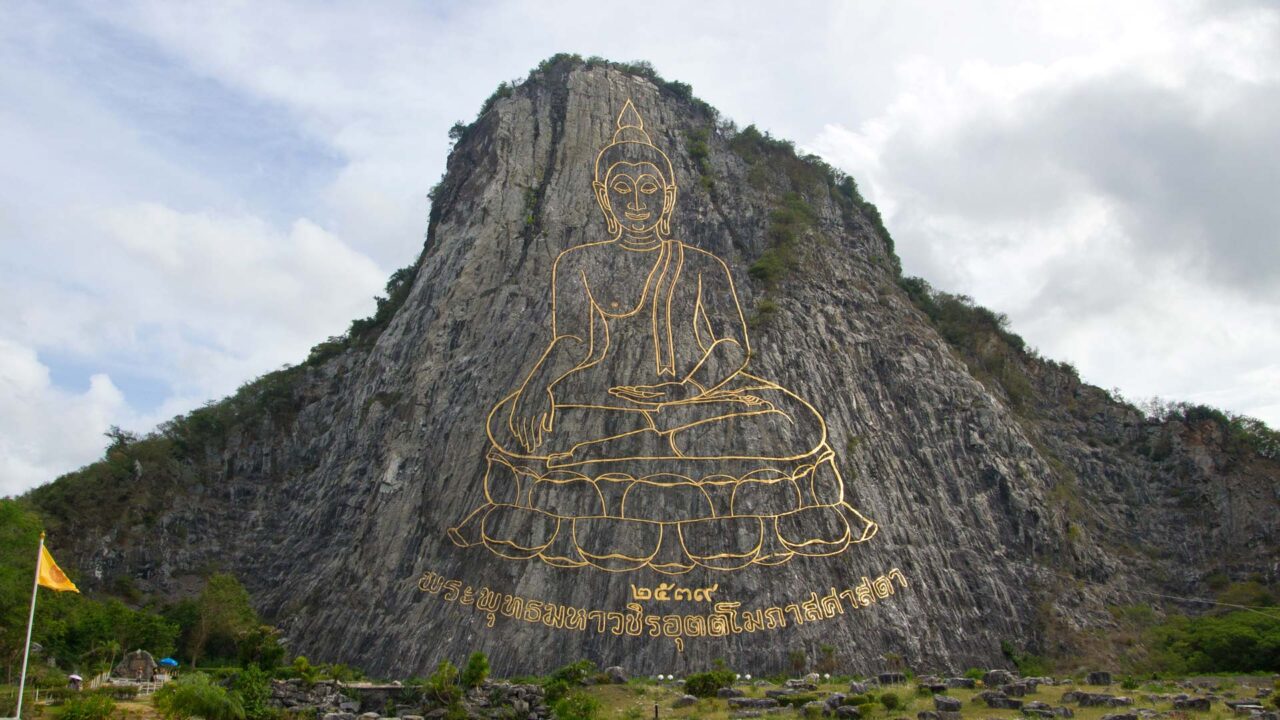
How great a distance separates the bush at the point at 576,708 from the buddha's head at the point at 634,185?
20834 millimetres

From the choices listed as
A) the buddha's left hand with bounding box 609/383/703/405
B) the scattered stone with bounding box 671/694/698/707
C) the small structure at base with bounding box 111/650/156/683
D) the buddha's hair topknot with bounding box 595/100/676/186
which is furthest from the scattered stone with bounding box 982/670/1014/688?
the buddha's hair topknot with bounding box 595/100/676/186

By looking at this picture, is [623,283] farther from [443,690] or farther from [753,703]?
[443,690]

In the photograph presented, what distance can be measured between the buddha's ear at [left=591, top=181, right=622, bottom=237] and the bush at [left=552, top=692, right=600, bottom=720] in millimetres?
20886

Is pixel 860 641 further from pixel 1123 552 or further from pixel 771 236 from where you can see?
pixel 771 236

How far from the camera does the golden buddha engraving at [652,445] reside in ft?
99.8

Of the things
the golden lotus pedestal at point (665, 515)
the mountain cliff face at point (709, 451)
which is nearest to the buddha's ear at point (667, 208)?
the mountain cliff face at point (709, 451)

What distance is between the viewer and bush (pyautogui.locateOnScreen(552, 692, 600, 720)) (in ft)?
70.6

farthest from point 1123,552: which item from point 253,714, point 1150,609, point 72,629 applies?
point 72,629

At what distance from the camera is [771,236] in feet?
138

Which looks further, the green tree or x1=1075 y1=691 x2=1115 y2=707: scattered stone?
the green tree

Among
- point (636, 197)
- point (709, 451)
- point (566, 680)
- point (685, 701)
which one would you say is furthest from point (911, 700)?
point (636, 197)

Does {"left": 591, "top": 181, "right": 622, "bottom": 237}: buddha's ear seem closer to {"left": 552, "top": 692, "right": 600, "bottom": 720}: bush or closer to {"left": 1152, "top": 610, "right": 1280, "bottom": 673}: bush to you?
{"left": 552, "top": 692, "right": 600, "bottom": 720}: bush

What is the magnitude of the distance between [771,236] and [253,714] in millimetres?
27720

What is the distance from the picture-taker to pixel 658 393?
33562 mm
